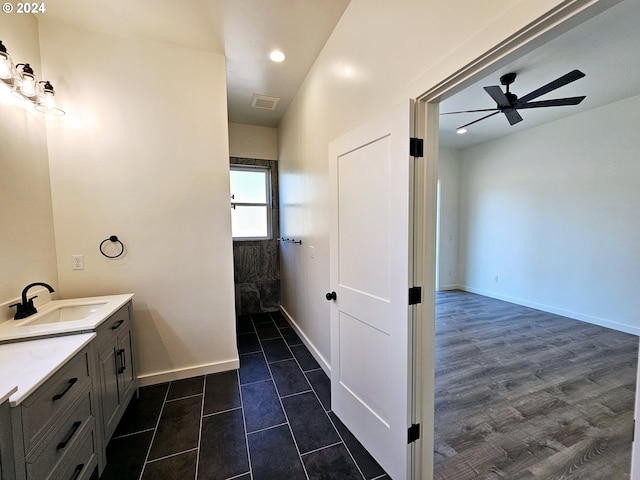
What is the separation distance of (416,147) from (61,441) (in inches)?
83.8

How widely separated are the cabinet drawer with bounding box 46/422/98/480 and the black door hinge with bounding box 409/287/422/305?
172 centimetres

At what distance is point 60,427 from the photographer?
1133 millimetres

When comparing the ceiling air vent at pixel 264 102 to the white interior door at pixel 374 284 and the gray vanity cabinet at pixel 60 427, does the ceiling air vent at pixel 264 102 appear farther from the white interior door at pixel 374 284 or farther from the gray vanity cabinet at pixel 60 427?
the gray vanity cabinet at pixel 60 427

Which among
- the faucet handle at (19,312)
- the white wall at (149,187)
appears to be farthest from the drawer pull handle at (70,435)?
the white wall at (149,187)

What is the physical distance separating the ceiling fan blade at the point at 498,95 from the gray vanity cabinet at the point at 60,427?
3.65 meters

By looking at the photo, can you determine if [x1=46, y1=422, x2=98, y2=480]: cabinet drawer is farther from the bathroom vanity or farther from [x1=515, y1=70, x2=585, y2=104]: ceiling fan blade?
[x1=515, y1=70, x2=585, y2=104]: ceiling fan blade

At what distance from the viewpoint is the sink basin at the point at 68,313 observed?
1702 millimetres

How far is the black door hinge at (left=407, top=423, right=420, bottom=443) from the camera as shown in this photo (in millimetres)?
1369

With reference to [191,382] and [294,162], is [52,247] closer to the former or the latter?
[191,382]

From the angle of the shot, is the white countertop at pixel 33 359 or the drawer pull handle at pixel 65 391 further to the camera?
the drawer pull handle at pixel 65 391

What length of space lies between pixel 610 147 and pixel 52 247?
628 cm

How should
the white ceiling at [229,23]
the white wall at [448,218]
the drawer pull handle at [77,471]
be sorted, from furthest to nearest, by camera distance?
1. the white wall at [448,218]
2. the white ceiling at [229,23]
3. the drawer pull handle at [77,471]

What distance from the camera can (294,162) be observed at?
3.39 m

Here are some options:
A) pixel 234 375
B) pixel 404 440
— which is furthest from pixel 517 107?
pixel 234 375
